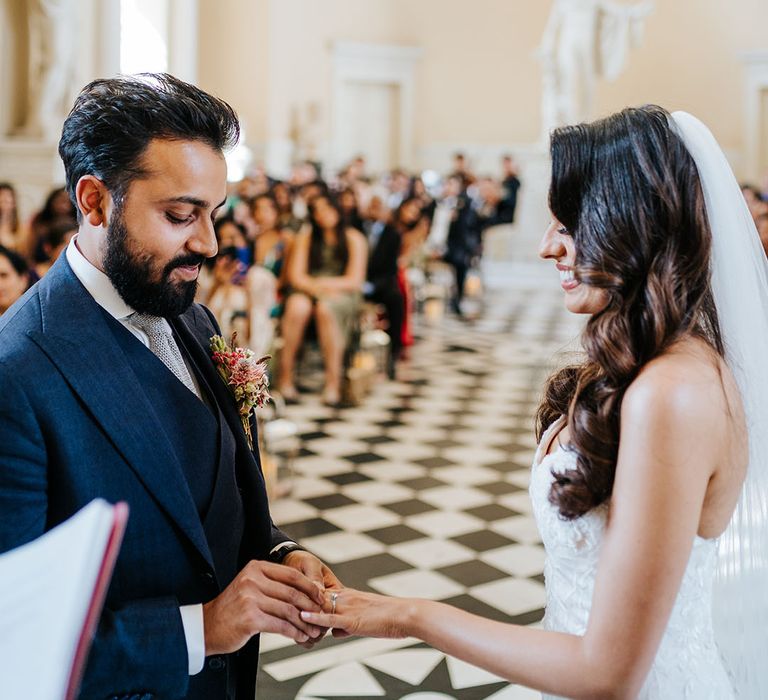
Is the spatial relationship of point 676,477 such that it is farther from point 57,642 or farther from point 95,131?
point 95,131

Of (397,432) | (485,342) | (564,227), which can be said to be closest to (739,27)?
(485,342)

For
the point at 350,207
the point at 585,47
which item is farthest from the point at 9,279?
the point at 585,47

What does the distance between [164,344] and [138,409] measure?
26 centimetres

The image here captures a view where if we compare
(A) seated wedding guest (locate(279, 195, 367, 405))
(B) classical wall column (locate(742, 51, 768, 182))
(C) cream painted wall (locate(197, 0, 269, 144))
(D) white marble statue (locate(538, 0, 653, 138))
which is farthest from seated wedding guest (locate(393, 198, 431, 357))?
(B) classical wall column (locate(742, 51, 768, 182))

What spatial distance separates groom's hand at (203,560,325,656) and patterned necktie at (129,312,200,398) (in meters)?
0.36

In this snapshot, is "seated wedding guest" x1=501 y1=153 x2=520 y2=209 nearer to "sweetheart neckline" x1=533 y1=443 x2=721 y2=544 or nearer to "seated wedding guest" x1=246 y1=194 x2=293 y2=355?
"seated wedding guest" x1=246 y1=194 x2=293 y2=355

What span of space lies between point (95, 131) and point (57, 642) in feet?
3.01

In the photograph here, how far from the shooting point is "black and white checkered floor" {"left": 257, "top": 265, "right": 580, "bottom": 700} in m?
3.65

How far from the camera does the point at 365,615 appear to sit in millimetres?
1868

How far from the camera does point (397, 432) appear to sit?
287 inches

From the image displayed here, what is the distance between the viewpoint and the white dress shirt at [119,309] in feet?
5.58

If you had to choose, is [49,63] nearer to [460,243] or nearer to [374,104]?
[460,243]

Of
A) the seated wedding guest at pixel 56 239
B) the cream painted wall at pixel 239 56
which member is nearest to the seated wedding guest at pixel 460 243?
the cream painted wall at pixel 239 56

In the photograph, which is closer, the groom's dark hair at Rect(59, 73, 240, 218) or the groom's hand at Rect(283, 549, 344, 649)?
the groom's dark hair at Rect(59, 73, 240, 218)
